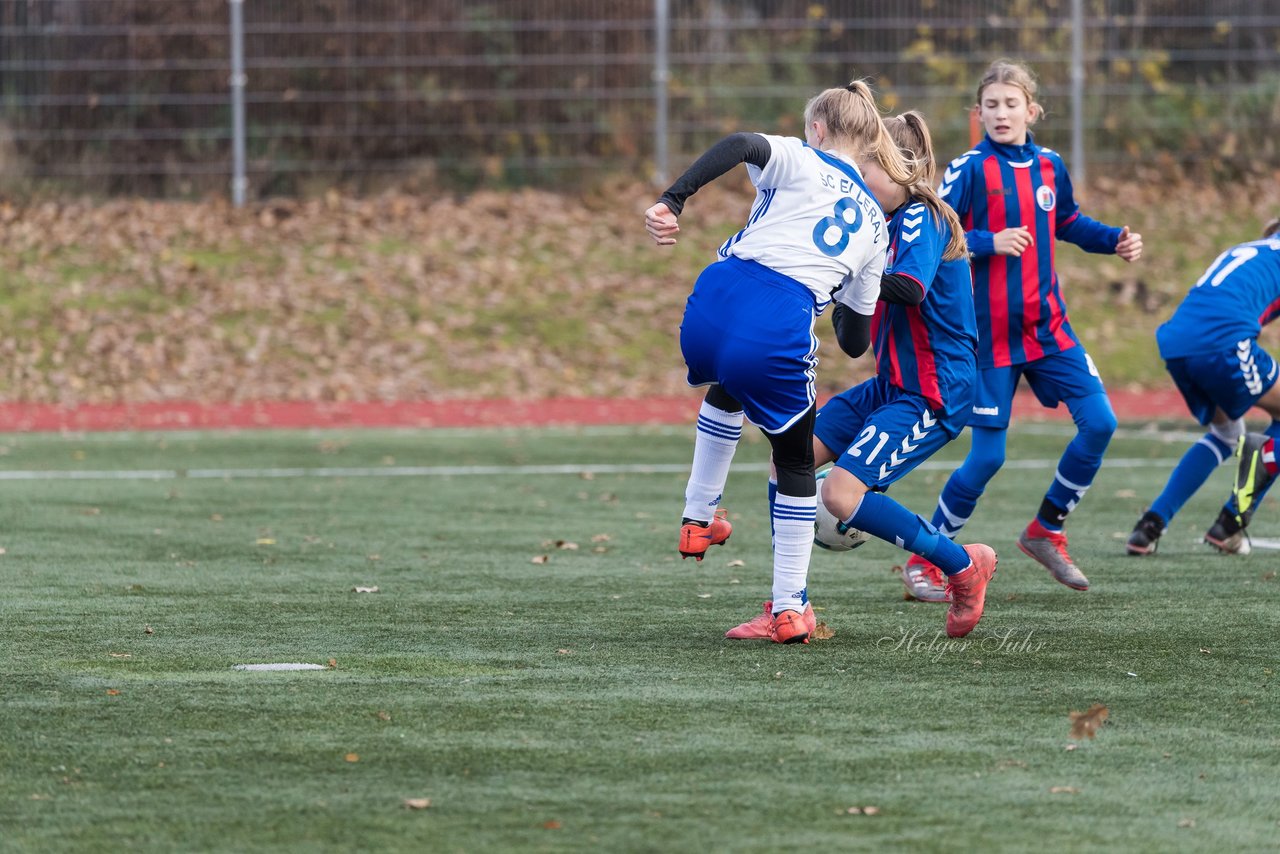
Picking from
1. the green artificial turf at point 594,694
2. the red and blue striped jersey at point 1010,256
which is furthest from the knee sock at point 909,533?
the red and blue striped jersey at point 1010,256

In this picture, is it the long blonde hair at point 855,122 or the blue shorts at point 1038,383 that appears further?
the blue shorts at point 1038,383

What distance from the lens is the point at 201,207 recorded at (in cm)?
2020

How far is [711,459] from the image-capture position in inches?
232

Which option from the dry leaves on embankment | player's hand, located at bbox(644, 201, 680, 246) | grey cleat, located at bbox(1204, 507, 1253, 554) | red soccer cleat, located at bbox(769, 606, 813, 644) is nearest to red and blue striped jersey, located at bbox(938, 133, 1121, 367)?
grey cleat, located at bbox(1204, 507, 1253, 554)

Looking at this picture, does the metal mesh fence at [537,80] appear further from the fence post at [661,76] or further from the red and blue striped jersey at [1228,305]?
the red and blue striped jersey at [1228,305]

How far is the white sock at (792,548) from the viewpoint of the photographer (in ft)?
18.6

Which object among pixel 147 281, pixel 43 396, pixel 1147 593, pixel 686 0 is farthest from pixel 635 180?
pixel 1147 593

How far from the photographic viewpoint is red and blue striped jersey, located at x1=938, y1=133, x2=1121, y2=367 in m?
7.08

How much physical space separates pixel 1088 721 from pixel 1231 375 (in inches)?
141

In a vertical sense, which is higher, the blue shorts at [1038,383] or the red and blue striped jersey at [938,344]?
the red and blue striped jersey at [938,344]

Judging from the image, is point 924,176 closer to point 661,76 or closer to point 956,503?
point 956,503

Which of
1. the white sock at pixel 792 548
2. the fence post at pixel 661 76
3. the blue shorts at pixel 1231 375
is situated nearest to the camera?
the white sock at pixel 792 548

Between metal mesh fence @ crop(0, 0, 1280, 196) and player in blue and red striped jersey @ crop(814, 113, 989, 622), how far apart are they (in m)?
14.6
